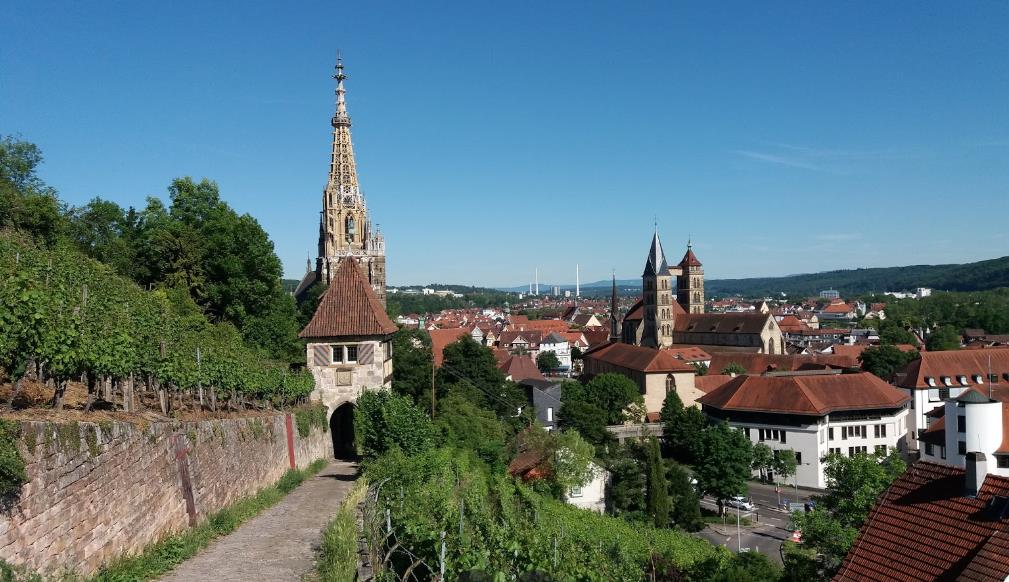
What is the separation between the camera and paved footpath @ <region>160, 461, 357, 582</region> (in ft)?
38.9

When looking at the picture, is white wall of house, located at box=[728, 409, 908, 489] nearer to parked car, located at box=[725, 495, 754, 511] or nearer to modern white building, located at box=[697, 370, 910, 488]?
modern white building, located at box=[697, 370, 910, 488]

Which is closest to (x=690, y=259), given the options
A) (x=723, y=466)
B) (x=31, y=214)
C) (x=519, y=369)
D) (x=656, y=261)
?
(x=656, y=261)

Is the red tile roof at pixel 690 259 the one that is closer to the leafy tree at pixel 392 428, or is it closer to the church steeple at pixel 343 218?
the church steeple at pixel 343 218

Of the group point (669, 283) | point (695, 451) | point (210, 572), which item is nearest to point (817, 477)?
point (695, 451)

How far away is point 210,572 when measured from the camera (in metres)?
11.9

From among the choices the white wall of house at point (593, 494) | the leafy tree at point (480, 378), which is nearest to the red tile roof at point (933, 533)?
the white wall of house at point (593, 494)

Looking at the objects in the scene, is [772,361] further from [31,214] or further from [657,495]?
[31,214]

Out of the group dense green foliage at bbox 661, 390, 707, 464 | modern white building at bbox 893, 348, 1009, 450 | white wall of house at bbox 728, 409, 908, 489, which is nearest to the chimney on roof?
dense green foliage at bbox 661, 390, 707, 464

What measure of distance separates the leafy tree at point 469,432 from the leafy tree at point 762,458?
86.6 feet

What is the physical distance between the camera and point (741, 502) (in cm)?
4447

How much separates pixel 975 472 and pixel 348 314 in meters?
21.6

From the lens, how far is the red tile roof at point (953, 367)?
60.7 meters

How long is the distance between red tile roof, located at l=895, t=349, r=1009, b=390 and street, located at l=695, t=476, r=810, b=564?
1860 cm

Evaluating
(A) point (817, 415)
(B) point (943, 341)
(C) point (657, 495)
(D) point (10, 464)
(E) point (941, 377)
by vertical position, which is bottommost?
(C) point (657, 495)
